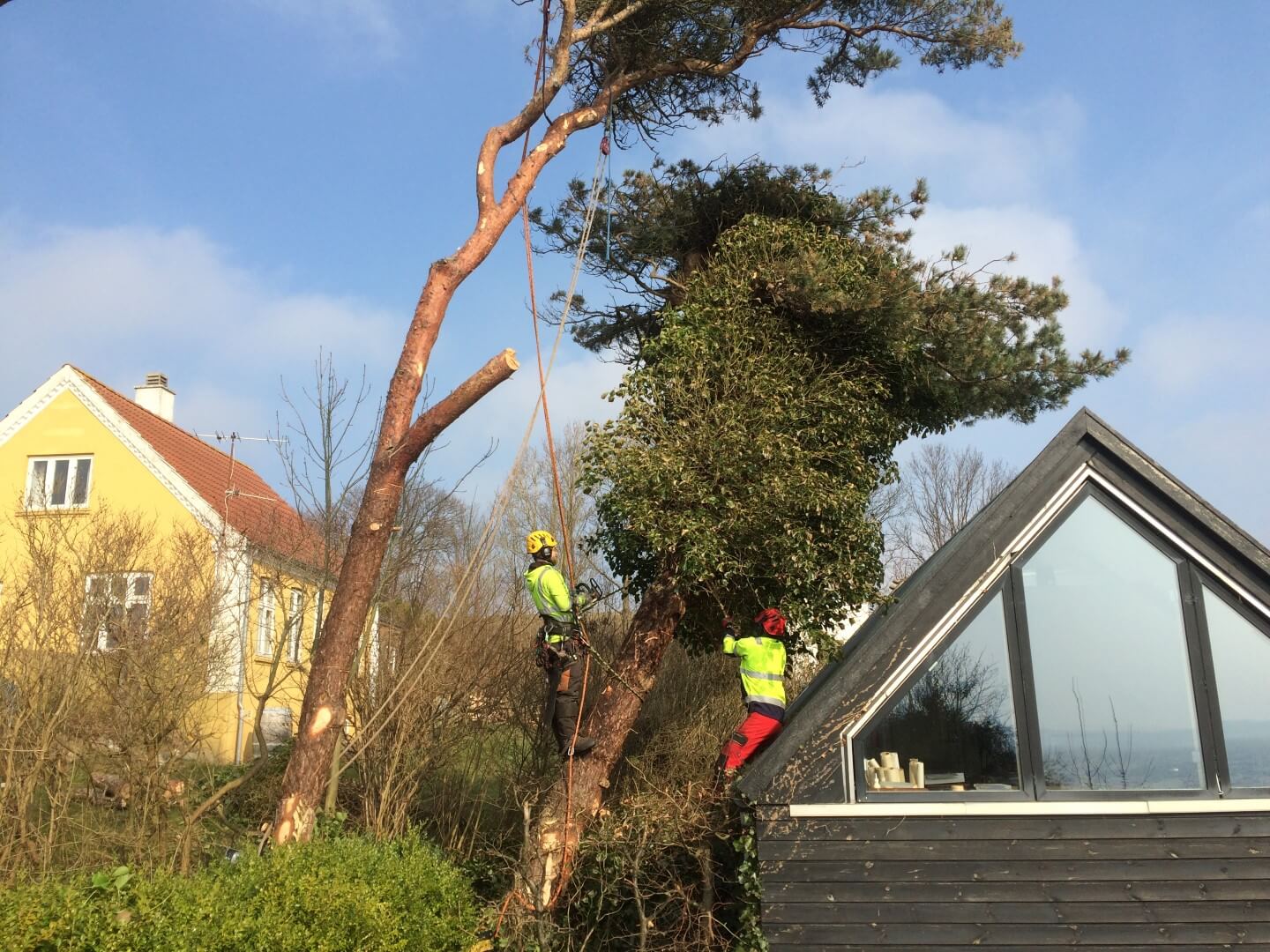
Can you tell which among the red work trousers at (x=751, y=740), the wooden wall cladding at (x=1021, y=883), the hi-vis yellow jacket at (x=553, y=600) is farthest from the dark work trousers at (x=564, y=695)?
the wooden wall cladding at (x=1021, y=883)

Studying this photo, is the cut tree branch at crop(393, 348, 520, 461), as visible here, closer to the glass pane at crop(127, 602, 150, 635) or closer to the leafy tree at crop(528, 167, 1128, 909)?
the leafy tree at crop(528, 167, 1128, 909)

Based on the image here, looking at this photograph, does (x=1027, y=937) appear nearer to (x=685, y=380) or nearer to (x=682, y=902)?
(x=682, y=902)

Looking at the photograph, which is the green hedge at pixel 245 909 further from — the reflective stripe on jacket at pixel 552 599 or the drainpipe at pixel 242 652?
the drainpipe at pixel 242 652

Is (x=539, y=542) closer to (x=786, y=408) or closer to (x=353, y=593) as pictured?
(x=353, y=593)

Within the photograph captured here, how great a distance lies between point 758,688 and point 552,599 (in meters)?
2.02

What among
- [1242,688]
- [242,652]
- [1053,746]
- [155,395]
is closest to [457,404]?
[1053,746]

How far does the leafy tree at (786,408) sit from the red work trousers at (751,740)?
4.73 ft

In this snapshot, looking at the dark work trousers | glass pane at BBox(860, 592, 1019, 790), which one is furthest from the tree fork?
glass pane at BBox(860, 592, 1019, 790)

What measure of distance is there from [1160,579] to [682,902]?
4.79 meters

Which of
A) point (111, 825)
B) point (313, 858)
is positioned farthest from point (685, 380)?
point (111, 825)

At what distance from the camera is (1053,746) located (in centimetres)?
721

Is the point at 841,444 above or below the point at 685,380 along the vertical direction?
below

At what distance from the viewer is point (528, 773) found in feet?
43.3

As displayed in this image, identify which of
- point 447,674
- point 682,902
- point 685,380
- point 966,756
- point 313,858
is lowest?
point 682,902
